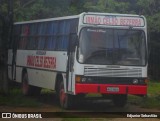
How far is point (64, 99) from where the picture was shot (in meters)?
13.2

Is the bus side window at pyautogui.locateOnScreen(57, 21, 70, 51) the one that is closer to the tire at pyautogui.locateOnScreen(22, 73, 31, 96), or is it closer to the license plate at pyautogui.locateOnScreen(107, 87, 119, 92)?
the license plate at pyautogui.locateOnScreen(107, 87, 119, 92)

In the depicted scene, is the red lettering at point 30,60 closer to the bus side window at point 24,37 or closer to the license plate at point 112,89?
the bus side window at point 24,37

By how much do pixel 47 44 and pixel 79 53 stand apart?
2.62 metres

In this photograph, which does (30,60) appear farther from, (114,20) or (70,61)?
(114,20)

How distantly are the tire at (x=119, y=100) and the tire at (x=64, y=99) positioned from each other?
140cm

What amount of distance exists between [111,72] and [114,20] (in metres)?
1.29

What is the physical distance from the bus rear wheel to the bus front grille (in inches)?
41.0

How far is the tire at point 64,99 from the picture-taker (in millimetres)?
12852

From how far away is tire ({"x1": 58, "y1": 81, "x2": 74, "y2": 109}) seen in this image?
12852 mm

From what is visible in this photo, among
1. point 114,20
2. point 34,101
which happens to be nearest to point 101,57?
point 114,20

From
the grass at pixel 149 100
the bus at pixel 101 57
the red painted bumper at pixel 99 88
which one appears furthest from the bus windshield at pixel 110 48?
the grass at pixel 149 100

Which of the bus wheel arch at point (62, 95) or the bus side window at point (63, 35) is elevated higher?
the bus side window at point (63, 35)

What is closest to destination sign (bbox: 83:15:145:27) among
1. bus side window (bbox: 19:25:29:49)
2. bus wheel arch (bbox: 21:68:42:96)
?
bus side window (bbox: 19:25:29:49)

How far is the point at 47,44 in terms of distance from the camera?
1473cm
